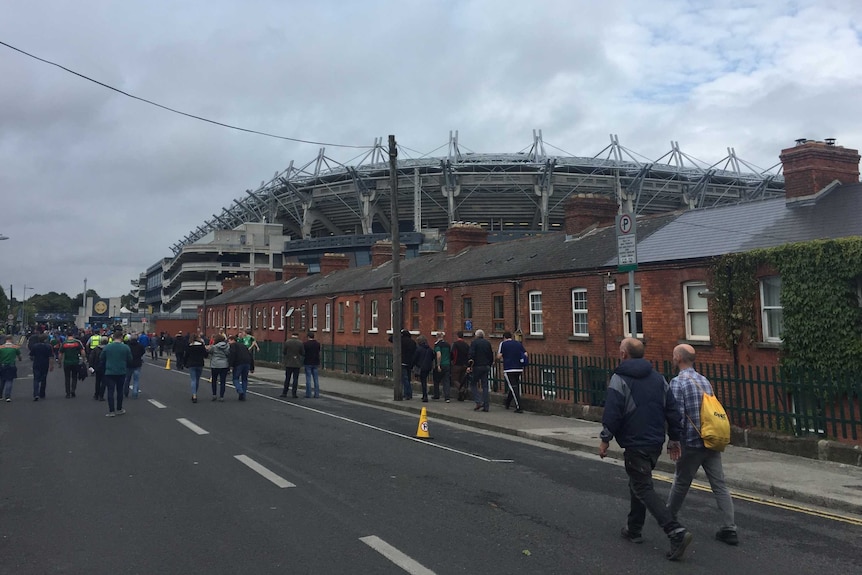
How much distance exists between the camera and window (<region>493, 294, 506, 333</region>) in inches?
892

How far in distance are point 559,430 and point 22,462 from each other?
8.99 meters

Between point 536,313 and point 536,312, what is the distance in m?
0.06

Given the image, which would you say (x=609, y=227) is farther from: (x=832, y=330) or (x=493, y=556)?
(x=493, y=556)

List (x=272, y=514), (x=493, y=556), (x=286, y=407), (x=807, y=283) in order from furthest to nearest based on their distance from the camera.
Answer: (x=286, y=407) < (x=807, y=283) < (x=272, y=514) < (x=493, y=556)

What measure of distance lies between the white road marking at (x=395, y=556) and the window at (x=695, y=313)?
43.9ft

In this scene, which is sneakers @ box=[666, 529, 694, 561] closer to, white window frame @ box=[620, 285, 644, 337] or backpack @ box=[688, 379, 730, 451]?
backpack @ box=[688, 379, 730, 451]

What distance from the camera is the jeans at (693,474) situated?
17.4 ft

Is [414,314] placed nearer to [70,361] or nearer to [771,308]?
[70,361]

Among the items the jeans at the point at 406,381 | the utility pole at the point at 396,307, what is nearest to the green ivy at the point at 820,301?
the utility pole at the point at 396,307

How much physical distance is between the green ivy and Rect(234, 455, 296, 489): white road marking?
10331 mm

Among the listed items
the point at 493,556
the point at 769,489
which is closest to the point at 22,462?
the point at 493,556

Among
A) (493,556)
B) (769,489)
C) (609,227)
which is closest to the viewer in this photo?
(493,556)

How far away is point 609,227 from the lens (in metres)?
22.2

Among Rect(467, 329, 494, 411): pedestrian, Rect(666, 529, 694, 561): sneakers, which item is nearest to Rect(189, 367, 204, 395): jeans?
Rect(467, 329, 494, 411): pedestrian
